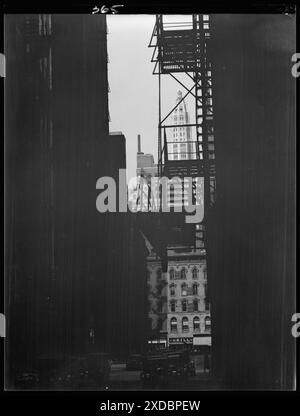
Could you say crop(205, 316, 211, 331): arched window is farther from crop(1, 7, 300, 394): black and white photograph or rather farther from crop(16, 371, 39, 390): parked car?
crop(16, 371, 39, 390): parked car

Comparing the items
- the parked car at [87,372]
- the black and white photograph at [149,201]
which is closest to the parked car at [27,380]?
the black and white photograph at [149,201]

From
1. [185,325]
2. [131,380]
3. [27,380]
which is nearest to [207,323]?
[185,325]

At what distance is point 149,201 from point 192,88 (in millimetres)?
746

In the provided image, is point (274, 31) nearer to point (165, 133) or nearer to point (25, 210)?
point (165, 133)

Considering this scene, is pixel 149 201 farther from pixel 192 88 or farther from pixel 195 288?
pixel 192 88

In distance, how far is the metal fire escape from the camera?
411 centimetres

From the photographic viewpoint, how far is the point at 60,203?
4.08 m

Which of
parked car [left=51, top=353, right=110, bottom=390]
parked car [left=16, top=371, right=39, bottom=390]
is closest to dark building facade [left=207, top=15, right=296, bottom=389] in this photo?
parked car [left=51, top=353, right=110, bottom=390]

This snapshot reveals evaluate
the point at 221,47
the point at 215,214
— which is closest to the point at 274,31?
the point at 221,47

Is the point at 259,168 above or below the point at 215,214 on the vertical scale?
Result: above

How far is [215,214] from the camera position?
4.08m

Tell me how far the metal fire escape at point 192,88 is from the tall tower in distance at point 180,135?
Answer: 0.01 meters

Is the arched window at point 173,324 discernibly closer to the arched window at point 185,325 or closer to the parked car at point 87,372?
the arched window at point 185,325
